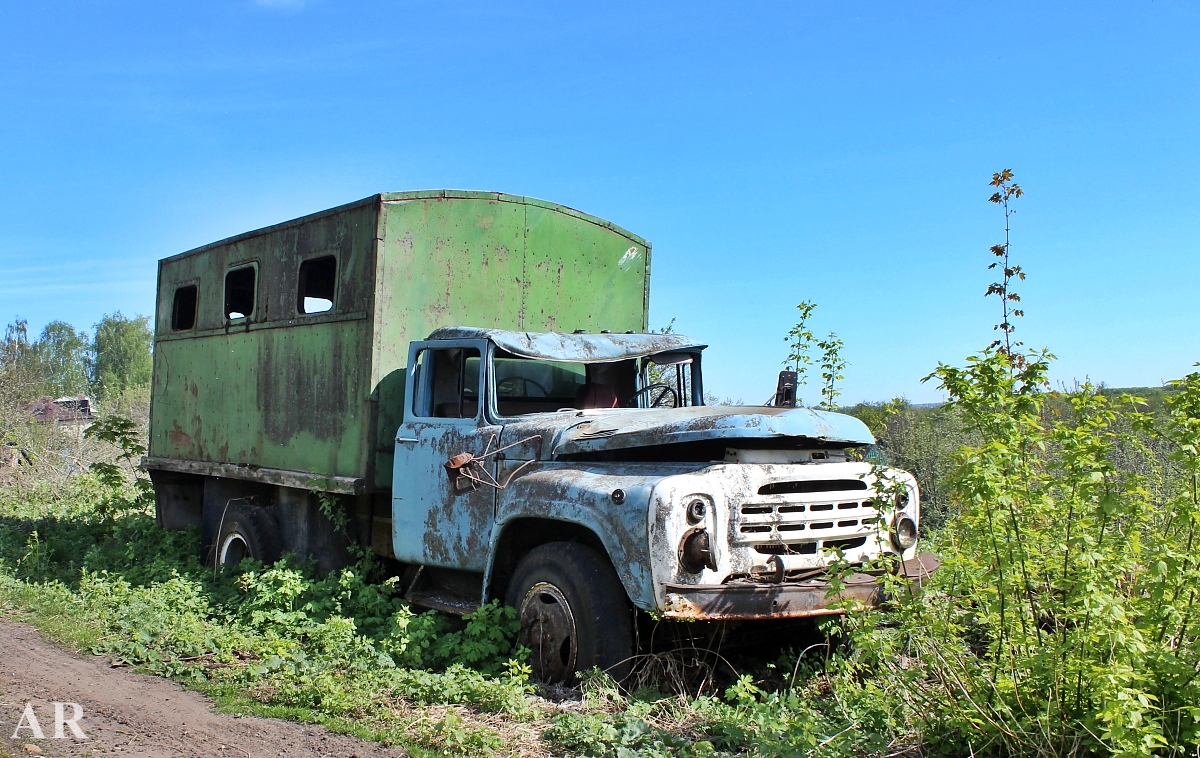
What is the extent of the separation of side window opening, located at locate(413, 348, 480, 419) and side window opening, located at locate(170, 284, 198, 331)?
4884mm

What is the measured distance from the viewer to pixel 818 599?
4711mm

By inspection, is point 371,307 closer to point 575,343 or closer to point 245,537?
point 575,343

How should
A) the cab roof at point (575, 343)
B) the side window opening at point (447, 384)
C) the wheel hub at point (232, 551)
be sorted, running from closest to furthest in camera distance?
1. the cab roof at point (575, 343)
2. the side window opening at point (447, 384)
3. the wheel hub at point (232, 551)

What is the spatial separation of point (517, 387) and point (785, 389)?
2.03 metres

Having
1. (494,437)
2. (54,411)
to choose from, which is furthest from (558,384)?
(54,411)

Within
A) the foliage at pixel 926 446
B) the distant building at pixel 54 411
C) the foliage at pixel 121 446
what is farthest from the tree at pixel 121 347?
the foliage at pixel 926 446

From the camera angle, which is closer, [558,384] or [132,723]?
[132,723]

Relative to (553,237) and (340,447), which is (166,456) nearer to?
(340,447)

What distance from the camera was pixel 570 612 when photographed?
16.7ft

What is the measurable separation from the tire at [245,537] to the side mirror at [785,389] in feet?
16.2

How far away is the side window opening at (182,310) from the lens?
1033 cm

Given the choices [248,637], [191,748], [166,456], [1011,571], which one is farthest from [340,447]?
[1011,571]
